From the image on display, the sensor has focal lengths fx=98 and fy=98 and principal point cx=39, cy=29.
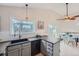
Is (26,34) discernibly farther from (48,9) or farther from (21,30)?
(48,9)

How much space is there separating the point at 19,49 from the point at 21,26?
52 cm

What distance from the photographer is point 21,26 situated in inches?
88.9

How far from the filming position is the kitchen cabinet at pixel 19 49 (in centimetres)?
207

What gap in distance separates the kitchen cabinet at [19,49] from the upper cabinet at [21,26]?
0.30 meters

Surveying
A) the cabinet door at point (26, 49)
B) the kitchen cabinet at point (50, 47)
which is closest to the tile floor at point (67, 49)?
the kitchen cabinet at point (50, 47)

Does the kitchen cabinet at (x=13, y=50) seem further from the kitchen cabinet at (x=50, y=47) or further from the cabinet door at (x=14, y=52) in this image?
the kitchen cabinet at (x=50, y=47)

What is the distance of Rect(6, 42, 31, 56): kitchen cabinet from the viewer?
6.79 feet

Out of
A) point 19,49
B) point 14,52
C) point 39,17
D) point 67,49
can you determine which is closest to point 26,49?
point 19,49

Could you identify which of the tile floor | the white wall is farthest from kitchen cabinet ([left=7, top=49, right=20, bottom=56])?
the tile floor

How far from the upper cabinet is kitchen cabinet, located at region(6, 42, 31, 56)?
303 millimetres

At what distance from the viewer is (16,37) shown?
2225 millimetres

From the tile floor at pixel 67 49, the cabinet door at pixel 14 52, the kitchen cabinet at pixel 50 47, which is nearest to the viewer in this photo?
the cabinet door at pixel 14 52

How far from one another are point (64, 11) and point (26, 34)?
103 centimetres

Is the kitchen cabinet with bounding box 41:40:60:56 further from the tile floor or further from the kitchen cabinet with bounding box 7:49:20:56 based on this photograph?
the kitchen cabinet with bounding box 7:49:20:56
